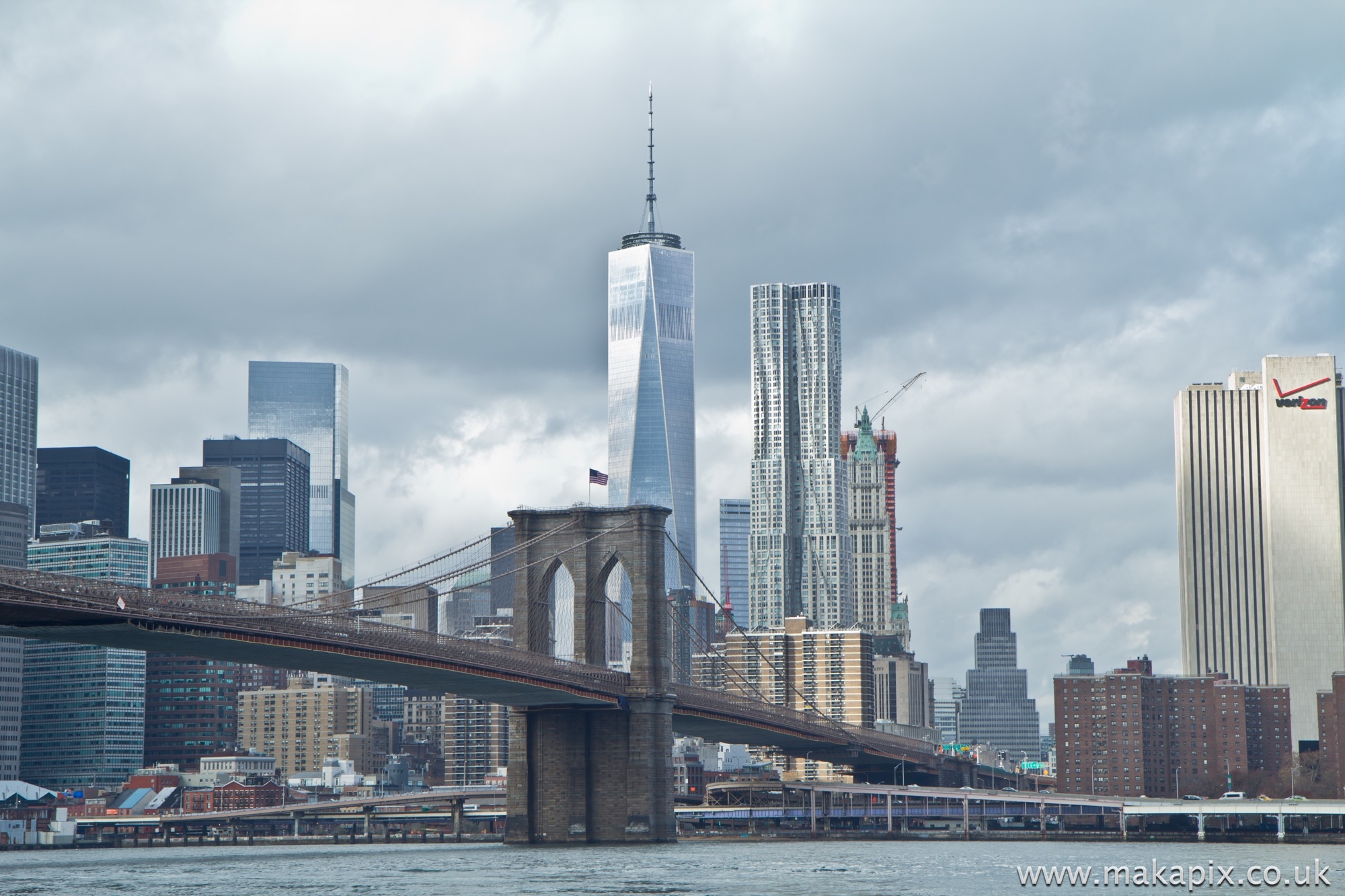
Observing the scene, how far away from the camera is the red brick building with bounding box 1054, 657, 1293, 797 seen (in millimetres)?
191125

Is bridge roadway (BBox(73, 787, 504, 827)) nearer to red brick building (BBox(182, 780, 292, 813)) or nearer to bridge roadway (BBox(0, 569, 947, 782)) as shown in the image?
red brick building (BBox(182, 780, 292, 813))

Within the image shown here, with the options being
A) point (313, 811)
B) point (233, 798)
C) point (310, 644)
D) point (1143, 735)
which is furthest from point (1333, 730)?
point (310, 644)

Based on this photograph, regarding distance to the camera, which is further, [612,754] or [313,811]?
[313,811]

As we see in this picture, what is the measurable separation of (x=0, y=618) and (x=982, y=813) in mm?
96131

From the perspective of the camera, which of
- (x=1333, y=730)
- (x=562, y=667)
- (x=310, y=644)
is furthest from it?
(x=1333, y=730)

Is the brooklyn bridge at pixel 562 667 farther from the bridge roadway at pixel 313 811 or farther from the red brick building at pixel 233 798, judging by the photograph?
the red brick building at pixel 233 798

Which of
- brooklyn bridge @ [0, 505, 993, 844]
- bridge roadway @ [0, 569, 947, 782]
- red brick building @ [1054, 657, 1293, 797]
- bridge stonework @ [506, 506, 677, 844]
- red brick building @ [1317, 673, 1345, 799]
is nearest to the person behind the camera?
bridge roadway @ [0, 569, 947, 782]

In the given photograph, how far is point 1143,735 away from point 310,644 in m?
135

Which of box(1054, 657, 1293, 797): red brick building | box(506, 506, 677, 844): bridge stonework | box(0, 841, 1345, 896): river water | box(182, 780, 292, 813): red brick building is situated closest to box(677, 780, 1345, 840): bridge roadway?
box(0, 841, 1345, 896): river water

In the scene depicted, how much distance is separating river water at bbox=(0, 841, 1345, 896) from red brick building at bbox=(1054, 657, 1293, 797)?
74099 millimetres

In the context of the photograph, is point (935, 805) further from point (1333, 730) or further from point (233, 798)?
point (233, 798)

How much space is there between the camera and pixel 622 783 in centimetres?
9394

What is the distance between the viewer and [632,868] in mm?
74688

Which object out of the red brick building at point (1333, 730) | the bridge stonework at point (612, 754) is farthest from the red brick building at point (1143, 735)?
the bridge stonework at point (612, 754)
